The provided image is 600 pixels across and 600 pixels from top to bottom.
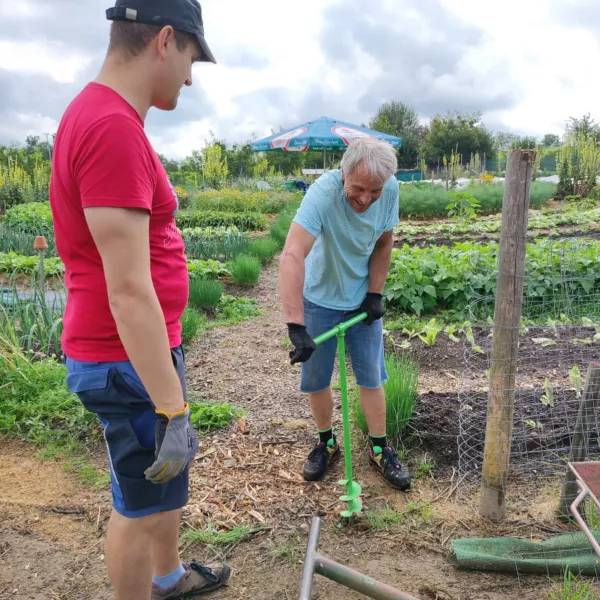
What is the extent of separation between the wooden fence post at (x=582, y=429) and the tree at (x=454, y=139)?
3949cm

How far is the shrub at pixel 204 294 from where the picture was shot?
5617 millimetres

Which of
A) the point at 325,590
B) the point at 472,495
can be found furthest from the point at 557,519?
the point at 325,590

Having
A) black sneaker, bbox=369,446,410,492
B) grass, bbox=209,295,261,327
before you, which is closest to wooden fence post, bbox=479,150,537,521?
black sneaker, bbox=369,446,410,492

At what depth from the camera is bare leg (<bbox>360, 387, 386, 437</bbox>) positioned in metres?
2.68

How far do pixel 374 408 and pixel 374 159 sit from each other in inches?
47.3

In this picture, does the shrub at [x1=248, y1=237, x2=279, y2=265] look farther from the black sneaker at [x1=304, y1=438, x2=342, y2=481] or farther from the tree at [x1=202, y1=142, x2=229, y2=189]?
the tree at [x1=202, y1=142, x2=229, y2=189]

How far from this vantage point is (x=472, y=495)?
2.60 metres

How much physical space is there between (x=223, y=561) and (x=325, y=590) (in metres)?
0.43

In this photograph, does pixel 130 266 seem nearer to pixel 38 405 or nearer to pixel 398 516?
pixel 398 516

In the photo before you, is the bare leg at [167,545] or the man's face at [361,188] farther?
the man's face at [361,188]

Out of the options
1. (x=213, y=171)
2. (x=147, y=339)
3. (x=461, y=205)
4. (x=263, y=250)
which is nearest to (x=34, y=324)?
(x=147, y=339)

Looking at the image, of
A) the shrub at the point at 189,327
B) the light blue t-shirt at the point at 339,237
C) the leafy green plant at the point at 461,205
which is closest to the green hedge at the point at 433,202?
the leafy green plant at the point at 461,205

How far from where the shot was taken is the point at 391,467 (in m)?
2.64

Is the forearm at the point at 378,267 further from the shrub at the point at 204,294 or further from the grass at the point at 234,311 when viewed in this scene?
the shrub at the point at 204,294
